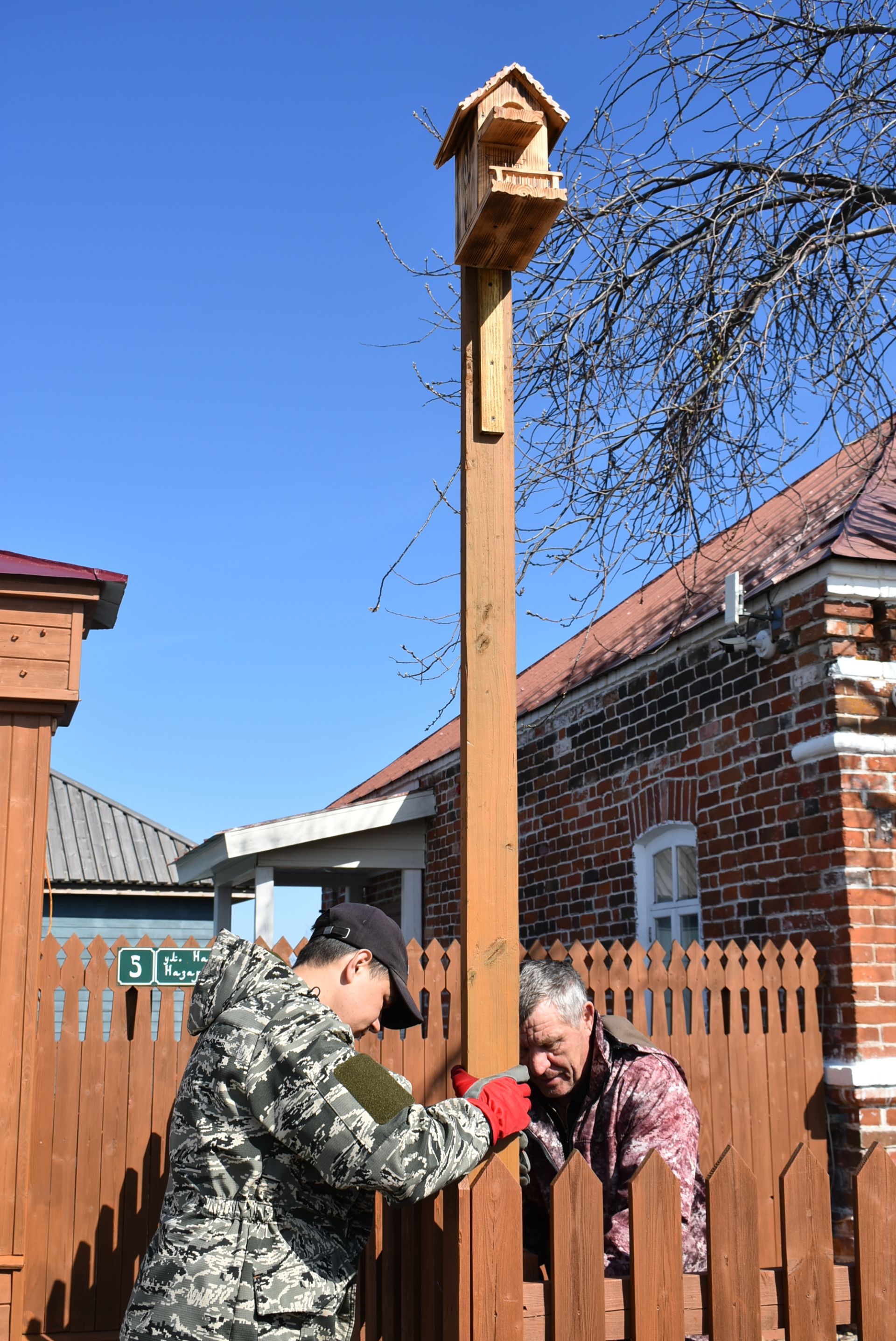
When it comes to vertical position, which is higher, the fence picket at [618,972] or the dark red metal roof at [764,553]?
the dark red metal roof at [764,553]

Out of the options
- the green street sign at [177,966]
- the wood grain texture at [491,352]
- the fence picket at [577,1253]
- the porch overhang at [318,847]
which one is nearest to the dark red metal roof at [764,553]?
the porch overhang at [318,847]

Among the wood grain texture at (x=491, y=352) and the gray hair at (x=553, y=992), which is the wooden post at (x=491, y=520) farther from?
the gray hair at (x=553, y=992)

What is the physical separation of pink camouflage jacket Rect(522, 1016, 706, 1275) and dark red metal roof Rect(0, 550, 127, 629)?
9.65ft

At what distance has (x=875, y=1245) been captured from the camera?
8.33 feet

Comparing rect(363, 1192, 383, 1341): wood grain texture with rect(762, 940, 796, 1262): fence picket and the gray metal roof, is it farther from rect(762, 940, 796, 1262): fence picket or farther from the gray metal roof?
the gray metal roof

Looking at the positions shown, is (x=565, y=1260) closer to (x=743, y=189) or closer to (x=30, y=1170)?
(x=30, y=1170)

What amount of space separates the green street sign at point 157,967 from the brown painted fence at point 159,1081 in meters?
0.07

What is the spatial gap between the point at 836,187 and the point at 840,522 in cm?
186

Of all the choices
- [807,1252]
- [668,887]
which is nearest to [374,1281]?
[807,1252]

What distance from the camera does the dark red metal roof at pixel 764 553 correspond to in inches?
254

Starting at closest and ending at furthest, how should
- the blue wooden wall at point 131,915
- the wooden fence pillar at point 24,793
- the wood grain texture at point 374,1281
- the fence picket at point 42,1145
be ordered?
the wood grain texture at point 374,1281 < the wooden fence pillar at point 24,793 < the fence picket at point 42,1145 < the blue wooden wall at point 131,915

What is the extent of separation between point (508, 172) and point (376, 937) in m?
1.67

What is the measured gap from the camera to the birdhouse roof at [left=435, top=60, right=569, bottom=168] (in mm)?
2631

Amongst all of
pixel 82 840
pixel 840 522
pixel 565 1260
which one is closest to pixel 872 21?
pixel 840 522
